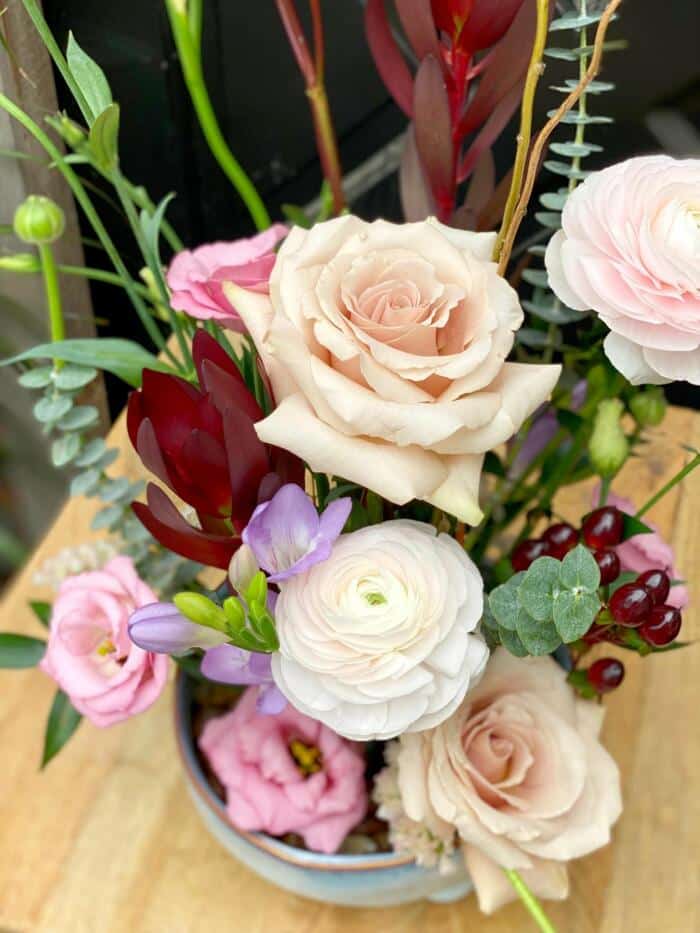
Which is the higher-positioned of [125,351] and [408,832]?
[125,351]

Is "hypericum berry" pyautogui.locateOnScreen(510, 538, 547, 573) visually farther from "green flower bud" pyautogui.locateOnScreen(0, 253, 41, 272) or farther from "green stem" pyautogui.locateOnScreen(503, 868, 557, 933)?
"green flower bud" pyautogui.locateOnScreen(0, 253, 41, 272)

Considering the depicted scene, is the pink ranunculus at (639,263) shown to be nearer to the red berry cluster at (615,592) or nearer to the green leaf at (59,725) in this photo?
the red berry cluster at (615,592)

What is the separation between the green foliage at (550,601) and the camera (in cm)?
31

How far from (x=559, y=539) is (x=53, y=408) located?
0.73 ft

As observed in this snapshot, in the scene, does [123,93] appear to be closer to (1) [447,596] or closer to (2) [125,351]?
(2) [125,351]

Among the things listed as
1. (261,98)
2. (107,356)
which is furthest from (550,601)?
A: (261,98)

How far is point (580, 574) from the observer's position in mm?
310

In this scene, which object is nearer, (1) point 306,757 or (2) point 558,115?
(2) point 558,115

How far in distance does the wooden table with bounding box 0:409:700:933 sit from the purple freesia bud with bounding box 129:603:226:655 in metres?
0.24

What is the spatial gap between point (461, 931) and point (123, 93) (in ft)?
1.51

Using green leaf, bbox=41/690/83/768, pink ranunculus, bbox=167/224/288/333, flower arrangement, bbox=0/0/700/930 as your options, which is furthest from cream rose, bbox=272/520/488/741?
green leaf, bbox=41/690/83/768

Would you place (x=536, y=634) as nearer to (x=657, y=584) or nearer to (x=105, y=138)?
(x=657, y=584)

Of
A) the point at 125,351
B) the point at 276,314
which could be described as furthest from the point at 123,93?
the point at 276,314

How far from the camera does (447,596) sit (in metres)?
0.31
